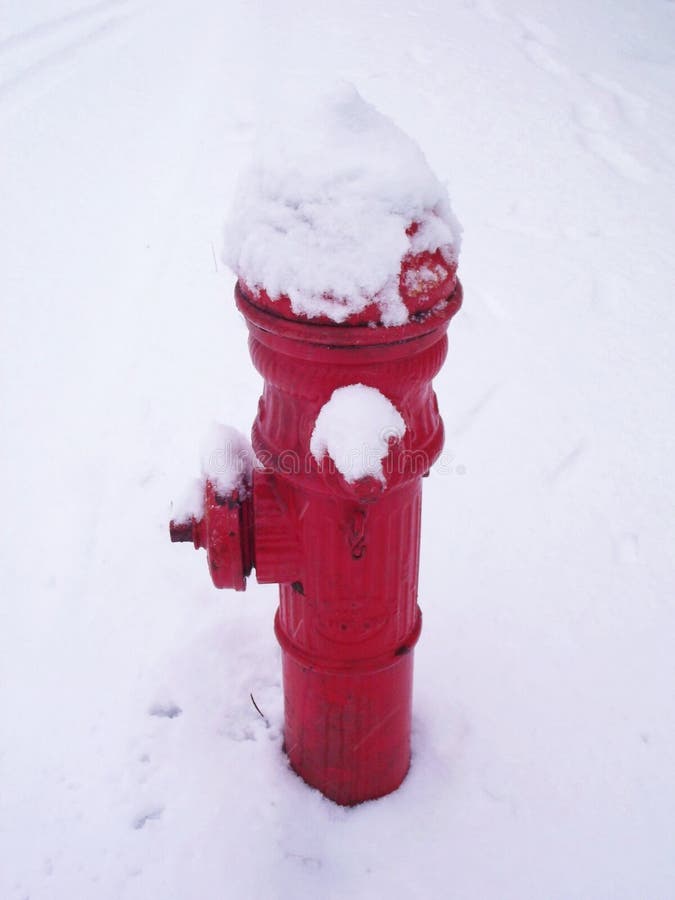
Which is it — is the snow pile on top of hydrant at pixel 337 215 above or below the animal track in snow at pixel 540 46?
above

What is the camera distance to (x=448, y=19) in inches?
257

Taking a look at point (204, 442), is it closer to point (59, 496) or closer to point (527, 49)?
point (59, 496)

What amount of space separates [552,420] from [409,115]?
3.02 metres

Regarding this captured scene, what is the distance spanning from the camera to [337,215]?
1.07 meters

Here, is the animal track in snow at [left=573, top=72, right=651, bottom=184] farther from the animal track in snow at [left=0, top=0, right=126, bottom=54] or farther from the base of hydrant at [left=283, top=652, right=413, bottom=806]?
the animal track in snow at [left=0, top=0, right=126, bottom=54]

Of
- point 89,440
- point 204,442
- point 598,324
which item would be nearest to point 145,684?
point 204,442

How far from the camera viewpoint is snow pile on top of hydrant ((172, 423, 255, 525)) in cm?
141

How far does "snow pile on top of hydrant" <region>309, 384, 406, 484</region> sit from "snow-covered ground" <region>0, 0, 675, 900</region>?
902mm

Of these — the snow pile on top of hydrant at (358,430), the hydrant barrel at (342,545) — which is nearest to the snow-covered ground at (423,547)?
the hydrant barrel at (342,545)

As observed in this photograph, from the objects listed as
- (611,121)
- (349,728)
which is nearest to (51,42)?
(611,121)

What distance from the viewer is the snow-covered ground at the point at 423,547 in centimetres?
159

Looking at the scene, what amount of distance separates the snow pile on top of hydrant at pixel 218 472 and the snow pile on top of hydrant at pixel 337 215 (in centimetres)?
40

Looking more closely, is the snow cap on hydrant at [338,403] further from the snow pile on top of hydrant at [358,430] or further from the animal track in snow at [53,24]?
the animal track in snow at [53,24]

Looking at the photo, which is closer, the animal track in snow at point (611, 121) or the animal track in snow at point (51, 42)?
the animal track in snow at point (611, 121)
